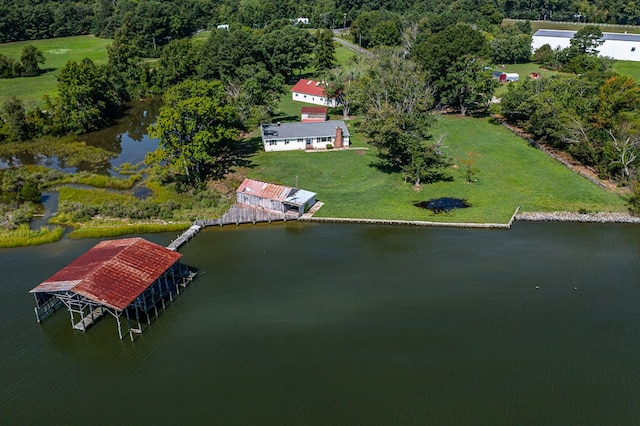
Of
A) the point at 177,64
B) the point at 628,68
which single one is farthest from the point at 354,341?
the point at 628,68

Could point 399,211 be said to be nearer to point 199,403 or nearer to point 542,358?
point 542,358

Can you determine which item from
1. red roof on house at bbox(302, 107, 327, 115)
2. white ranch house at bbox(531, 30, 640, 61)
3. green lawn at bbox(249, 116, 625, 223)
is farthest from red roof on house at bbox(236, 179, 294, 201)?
white ranch house at bbox(531, 30, 640, 61)

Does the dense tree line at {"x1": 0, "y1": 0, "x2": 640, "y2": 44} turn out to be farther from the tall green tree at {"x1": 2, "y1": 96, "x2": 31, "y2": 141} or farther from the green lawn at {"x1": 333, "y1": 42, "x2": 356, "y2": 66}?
the tall green tree at {"x1": 2, "y1": 96, "x2": 31, "y2": 141}

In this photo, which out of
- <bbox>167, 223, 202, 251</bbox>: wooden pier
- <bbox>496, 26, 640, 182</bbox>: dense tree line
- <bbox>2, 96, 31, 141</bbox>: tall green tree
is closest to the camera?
<bbox>167, 223, 202, 251</bbox>: wooden pier

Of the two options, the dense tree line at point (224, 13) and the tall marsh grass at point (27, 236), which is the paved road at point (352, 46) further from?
the tall marsh grass at point (27, 236)

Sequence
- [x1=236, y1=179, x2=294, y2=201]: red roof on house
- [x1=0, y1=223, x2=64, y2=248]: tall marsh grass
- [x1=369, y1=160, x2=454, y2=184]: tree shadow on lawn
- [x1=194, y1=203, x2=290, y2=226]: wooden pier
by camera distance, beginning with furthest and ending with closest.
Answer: [x1=369, y1=160, x2=454, y2=184]: tree shadow on lawn, [x1=236, y1=179, x2=294, y2=201]: red roof on house, [x1=194, y1=203, x2=290, y2=226]: wooden pier, [x1=0, y1=223, x2=64, y2=248]: tall marsh grass

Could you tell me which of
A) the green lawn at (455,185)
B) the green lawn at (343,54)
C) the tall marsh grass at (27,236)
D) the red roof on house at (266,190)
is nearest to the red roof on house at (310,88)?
the green lawn at (343,54)

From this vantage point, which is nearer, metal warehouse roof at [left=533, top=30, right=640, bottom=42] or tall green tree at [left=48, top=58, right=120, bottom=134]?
tall green tree at [left=48, top=58, right=120, bottom=134]

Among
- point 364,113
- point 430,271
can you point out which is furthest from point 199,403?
point 364,113

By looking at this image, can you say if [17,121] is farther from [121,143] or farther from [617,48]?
[617,48]
